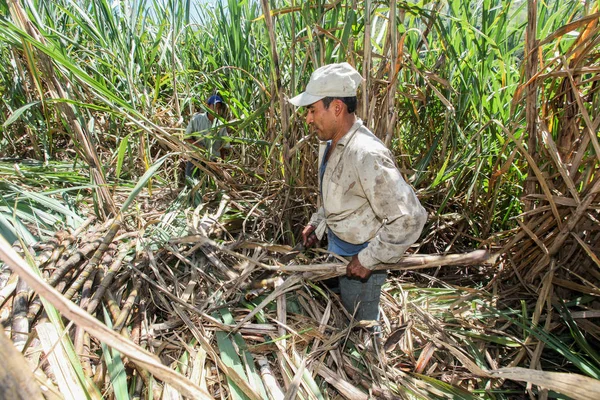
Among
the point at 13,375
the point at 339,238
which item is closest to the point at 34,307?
the point at 13,375

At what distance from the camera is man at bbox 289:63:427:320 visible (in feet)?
4.81

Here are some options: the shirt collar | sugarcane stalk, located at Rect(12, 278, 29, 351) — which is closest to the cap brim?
the shirt collar

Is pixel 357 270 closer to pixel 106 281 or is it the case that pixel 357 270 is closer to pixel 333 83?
pixel 333 83

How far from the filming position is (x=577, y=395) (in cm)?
78

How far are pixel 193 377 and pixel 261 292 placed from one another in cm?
53

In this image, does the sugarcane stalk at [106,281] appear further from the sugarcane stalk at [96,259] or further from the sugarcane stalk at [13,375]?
the sugarcane stalk at [13,375]

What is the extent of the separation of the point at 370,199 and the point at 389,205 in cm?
8

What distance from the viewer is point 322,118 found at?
1.62 meters

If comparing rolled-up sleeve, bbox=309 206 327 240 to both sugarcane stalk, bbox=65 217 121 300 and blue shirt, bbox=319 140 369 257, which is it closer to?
blue shirt, bbox=319 140 369 257

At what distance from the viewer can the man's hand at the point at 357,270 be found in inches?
61.7

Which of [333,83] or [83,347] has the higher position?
[333,83]

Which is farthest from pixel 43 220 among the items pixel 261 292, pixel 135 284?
pixel 261 292

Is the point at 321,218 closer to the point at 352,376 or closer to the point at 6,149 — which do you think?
the point at 352,376

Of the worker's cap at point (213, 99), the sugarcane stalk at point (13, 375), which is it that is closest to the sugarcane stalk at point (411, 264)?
the sugarcane stalk at point (13, 375)
